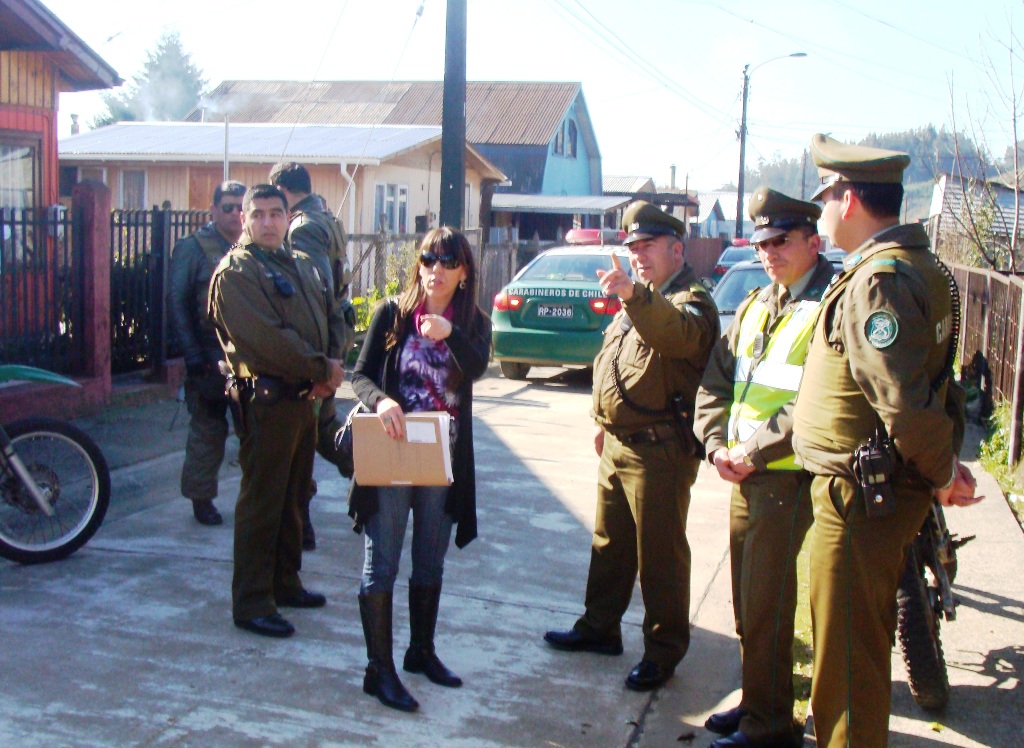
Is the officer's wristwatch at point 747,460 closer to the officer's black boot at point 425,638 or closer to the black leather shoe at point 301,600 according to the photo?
the officer's black boot at point 425,638

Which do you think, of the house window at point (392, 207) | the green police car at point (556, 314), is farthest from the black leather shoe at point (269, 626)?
the house window at point (392, 207)

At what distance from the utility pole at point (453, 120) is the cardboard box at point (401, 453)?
5929mm

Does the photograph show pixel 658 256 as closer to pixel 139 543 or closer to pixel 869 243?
pixel 869 243

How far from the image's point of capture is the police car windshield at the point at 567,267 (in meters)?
12.2

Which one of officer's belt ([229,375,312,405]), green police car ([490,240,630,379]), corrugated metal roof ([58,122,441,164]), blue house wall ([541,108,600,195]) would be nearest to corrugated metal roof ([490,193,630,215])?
blue house wall ([541,108,600,195])

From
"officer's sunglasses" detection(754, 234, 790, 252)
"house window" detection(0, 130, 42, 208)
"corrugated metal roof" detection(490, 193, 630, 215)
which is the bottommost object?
"officer's sunglasses" detection(754, 234, 790, 252)

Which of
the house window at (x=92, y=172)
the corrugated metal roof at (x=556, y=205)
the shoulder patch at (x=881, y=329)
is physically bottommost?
the shoulder patch at (x=881, y=329)

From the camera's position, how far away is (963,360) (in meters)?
11.8

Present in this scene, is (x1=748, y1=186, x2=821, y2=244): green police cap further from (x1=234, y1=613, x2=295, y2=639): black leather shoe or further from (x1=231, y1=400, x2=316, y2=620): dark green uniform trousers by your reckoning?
(x1=234, y1=613, x2=295, y2=639): black leather shoe

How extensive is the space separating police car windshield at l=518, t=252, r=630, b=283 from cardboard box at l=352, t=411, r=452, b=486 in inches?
329

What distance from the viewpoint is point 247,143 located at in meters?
22.1

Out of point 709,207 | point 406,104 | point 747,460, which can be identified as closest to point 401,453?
point 747,460

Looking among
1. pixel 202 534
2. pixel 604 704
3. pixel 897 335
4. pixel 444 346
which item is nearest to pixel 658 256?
pixel 444 346

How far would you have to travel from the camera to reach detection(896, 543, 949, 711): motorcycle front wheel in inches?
155
